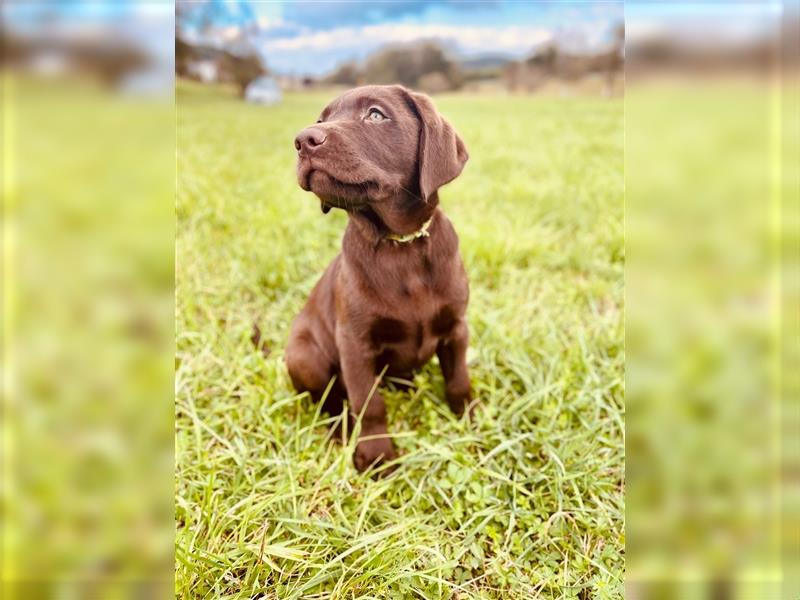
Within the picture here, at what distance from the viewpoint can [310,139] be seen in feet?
4.41

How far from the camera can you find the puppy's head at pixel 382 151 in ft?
4.54

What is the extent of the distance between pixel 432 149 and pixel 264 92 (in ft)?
2.87

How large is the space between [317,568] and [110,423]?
657 mm

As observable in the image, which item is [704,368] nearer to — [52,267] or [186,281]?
[52,267]

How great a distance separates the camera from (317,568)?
1.32 metres

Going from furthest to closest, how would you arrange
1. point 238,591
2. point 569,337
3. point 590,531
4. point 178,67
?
1. point 569,337
2. point 178,67
3. point 590,531
4. point 238,591

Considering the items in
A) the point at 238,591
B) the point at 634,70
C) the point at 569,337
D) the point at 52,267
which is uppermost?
the point at 634,70

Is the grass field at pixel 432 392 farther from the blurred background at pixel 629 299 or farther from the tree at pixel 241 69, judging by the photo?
the blurred background at pixel 629 299

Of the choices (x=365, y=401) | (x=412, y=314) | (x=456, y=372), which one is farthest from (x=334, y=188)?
(x=456, y=372)

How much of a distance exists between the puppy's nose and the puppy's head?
0.01 meters

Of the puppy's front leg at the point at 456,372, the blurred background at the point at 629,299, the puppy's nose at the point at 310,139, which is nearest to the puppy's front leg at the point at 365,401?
the puppy's front leg at the point at 456,372

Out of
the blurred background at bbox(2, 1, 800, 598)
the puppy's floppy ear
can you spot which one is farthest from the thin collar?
the blurred background at bbox(2, 1, 800, 598)

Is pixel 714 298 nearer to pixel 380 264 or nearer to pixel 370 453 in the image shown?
pixel 380 264

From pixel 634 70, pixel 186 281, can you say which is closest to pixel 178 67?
pixel 186 281
